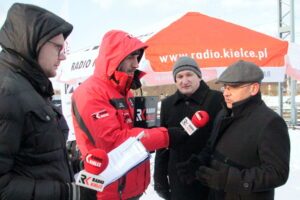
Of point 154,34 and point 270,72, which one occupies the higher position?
point 154,34

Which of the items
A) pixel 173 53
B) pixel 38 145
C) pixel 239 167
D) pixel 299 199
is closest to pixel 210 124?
pixel 239 167

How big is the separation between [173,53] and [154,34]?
377mm

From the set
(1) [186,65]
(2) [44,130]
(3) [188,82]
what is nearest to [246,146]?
(3) [188,82]

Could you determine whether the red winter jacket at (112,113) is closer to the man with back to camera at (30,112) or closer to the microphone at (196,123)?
the microphone at (196,123)

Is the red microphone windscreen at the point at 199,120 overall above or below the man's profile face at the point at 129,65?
below

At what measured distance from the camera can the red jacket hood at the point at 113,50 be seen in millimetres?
2074

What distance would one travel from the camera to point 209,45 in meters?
3.85

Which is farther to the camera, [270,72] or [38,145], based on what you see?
[270,72]

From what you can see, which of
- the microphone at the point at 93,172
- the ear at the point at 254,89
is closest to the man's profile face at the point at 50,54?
the microphone at the point at 93,172

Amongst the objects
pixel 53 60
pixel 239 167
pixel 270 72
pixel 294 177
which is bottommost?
pixel 294 177

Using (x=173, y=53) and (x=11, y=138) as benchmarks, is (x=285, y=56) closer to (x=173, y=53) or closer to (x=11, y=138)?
(x=173, y=53)

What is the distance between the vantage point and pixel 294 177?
15.4 feet

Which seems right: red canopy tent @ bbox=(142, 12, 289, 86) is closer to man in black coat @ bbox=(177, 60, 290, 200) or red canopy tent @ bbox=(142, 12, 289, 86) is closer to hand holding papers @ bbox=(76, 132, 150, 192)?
man in black coat @ bbox=(177, 60, 290, 200)

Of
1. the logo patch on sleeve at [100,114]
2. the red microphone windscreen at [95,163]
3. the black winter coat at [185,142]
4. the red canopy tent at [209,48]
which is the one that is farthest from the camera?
the red canopy tent at [209,48]
